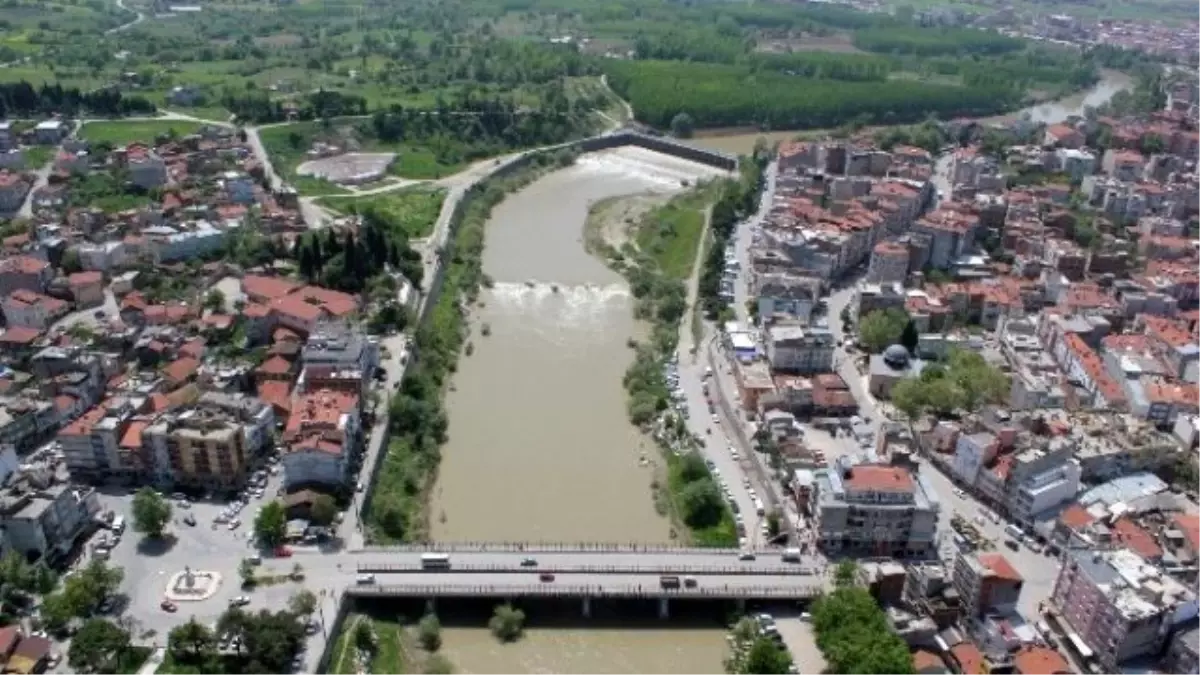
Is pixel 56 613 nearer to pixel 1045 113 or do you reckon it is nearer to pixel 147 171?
pixel 147 171

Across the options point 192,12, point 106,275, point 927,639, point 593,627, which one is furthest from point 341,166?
point 192,12

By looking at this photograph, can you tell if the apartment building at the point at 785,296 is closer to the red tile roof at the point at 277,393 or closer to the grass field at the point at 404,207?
the red tile roof at the point at 277,393

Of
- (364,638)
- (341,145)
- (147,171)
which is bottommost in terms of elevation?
(364,638)

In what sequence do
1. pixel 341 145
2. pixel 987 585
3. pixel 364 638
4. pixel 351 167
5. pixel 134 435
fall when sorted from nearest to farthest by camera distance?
1. pixel 364 638
2. pixel 987 585
3. pixel 134 435
4. pixel 351 167
5. pixel 341 145

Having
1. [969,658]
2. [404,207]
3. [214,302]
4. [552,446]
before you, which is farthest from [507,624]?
[404,207]

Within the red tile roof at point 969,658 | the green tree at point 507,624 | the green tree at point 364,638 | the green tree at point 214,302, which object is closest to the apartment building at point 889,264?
the red tile roof at point 969,658

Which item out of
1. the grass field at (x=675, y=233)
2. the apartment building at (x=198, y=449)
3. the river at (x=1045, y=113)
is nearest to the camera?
the apartment building at (x=198, y=449)

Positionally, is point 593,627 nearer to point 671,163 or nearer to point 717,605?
point 717,605
